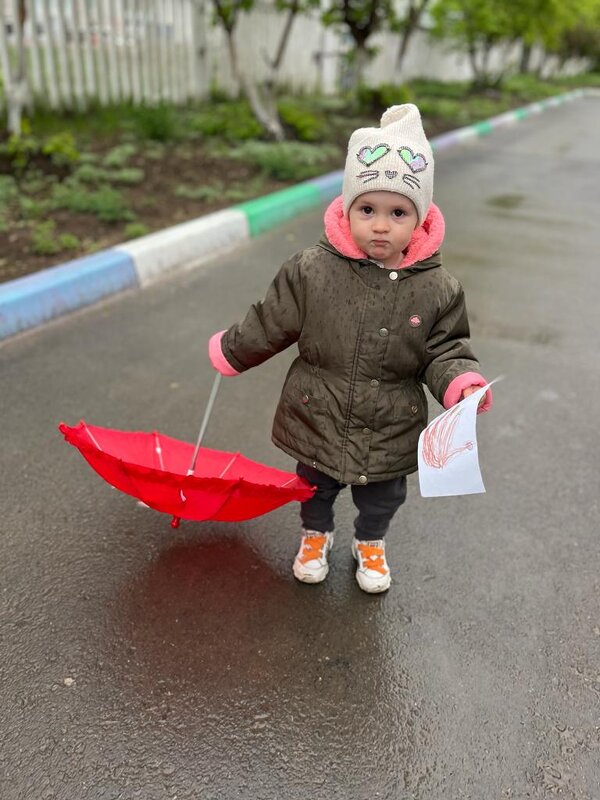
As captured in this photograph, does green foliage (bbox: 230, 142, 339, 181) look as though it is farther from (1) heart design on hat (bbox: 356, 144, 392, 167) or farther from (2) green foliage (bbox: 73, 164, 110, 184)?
(1) heart design on hat (bbox: 356, 144, 392, 167)

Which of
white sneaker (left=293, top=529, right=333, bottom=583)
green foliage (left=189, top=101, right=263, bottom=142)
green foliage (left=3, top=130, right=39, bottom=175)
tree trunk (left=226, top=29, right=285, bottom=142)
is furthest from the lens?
green foliage (left=189, top=101, right=263, bottom=142)

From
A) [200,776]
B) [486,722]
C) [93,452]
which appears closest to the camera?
[200,776]

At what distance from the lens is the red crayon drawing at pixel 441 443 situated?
160cm

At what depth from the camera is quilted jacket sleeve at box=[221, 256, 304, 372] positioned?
1.88 meters

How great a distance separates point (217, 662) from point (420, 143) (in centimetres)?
148

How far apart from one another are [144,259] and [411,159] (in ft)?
10.2

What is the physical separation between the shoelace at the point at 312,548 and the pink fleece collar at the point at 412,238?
91cm

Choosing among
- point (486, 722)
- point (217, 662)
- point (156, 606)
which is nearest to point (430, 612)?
point (486, 722)

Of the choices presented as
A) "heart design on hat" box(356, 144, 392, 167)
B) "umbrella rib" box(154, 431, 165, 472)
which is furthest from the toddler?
"umbrella rib" box(154, 431, 165, 472)

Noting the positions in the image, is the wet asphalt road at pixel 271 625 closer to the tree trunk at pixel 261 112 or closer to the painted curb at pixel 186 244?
the painted curb at pixel 186 244

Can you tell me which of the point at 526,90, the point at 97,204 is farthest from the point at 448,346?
the point at 526,90

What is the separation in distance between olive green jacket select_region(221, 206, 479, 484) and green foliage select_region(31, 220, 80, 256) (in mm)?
2864

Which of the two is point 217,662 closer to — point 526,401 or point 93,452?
point 93,452

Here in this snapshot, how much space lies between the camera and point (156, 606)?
2.05m
